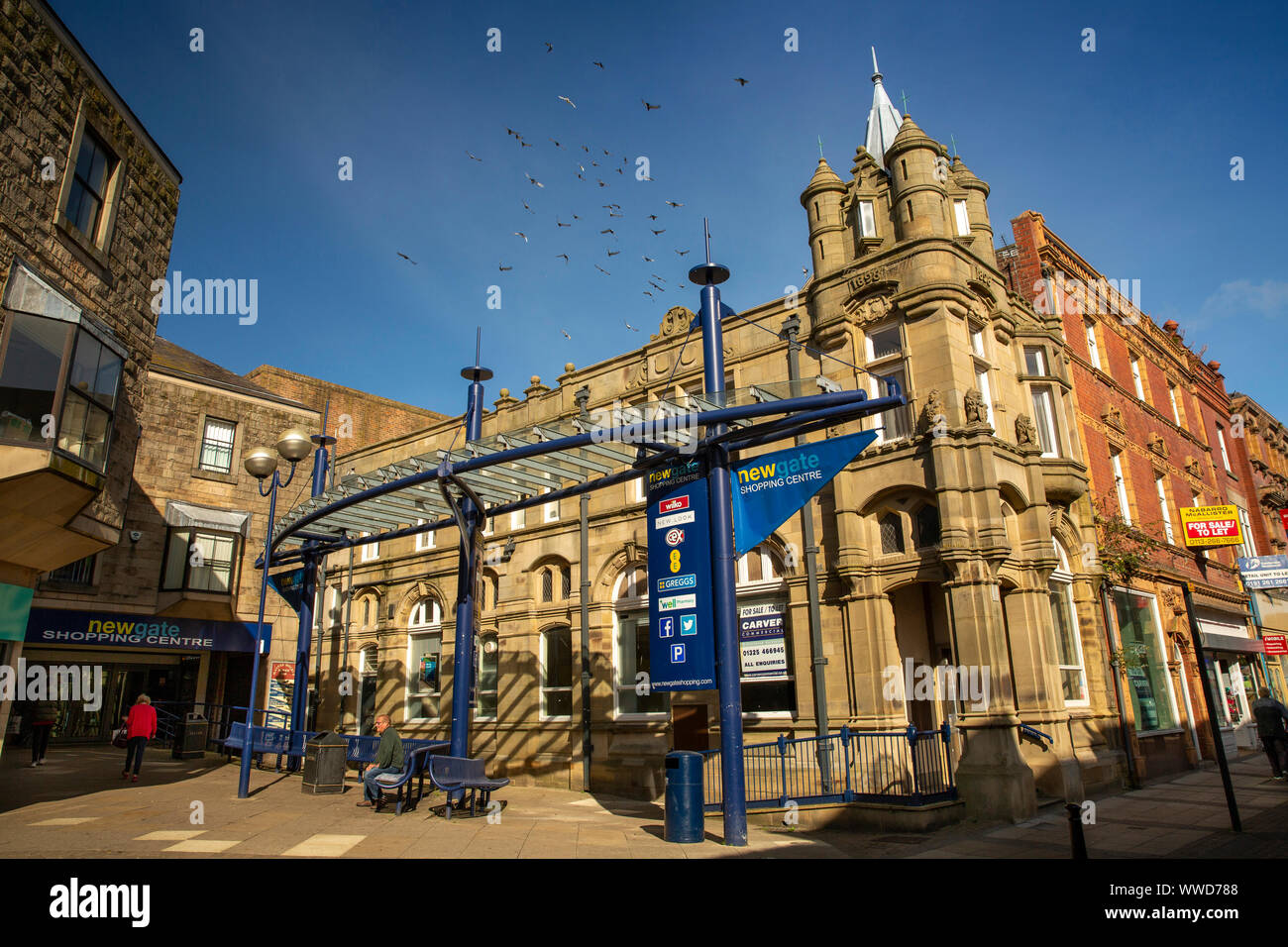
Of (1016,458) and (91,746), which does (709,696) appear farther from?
(91,746)

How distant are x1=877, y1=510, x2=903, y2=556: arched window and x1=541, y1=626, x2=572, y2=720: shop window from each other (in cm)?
871

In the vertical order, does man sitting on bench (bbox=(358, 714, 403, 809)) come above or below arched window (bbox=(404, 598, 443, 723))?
below

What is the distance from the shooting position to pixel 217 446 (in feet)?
88.0

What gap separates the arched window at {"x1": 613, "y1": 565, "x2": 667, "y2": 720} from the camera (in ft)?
60.7

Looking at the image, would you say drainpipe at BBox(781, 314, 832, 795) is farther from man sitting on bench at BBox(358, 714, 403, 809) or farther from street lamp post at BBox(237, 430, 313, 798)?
street lamp post at BBox(237, 430, 313, 798)

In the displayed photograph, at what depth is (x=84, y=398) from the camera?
487 inches

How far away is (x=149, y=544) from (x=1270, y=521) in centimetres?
4304

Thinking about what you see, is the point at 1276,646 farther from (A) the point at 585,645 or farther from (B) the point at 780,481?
(B) the point at 780,481

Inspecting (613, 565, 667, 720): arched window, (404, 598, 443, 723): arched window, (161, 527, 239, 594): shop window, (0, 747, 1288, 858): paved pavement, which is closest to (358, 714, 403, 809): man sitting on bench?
(0, 747, 1288, 858): paved pavement

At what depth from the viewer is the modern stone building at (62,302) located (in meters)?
11.1

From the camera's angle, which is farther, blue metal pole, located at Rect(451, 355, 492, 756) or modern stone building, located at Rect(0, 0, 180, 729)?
blue metal pole, located at Rect(451, 355, 492, 756)

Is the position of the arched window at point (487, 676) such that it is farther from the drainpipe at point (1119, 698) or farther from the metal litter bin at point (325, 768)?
A: the drainpipe at point (1119, 698)

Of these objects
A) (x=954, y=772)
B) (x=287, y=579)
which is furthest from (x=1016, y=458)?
(x=287, y=579)

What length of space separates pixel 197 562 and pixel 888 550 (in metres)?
21.6
